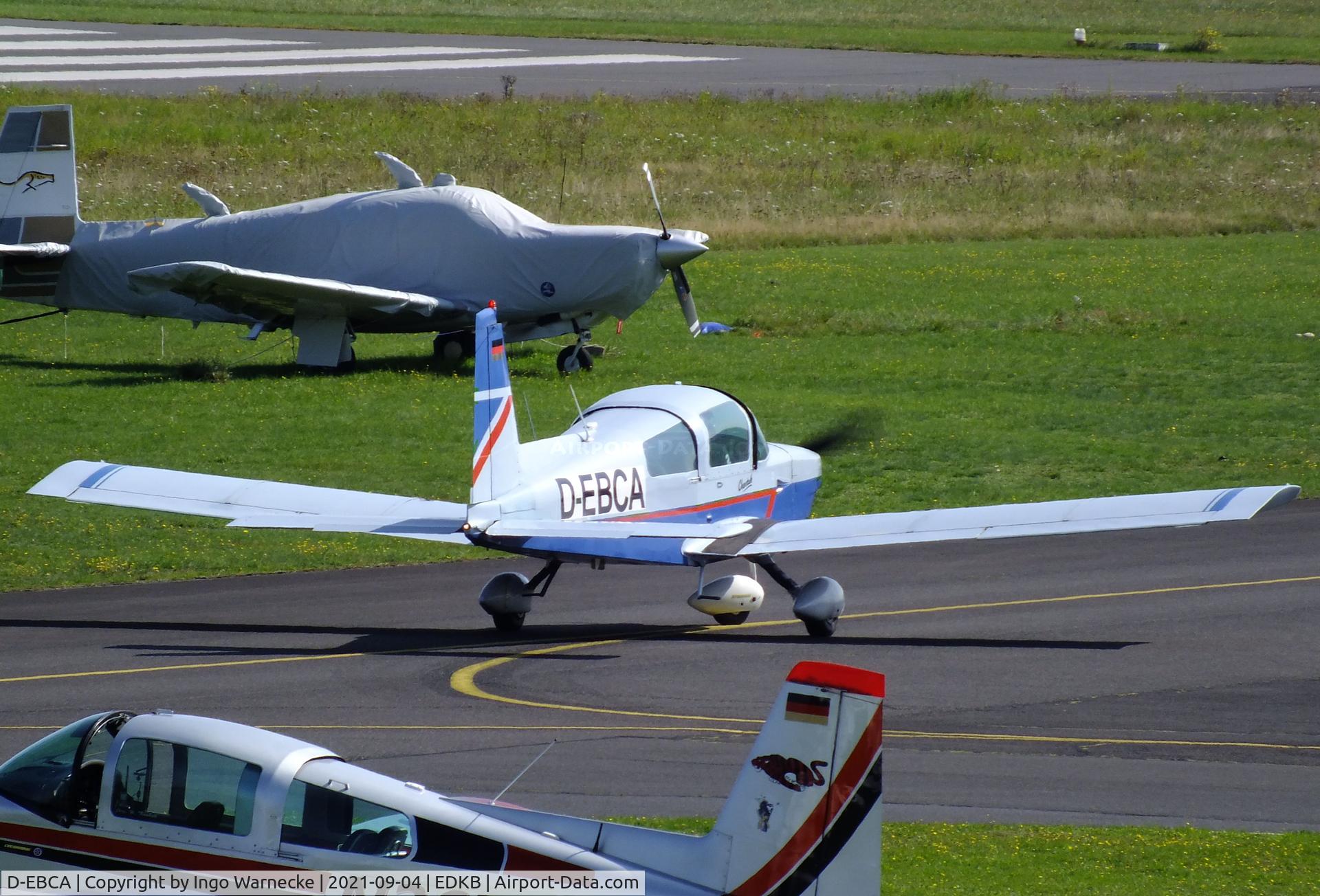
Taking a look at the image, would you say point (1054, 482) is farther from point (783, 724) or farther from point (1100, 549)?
point (783, 724)

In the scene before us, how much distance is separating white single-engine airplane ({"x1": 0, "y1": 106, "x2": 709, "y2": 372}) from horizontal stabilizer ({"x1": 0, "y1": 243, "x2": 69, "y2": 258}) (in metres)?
0.04

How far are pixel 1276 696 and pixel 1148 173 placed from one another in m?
41.2

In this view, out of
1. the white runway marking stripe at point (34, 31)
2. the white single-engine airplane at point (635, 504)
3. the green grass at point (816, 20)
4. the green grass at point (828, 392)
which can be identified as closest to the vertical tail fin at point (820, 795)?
the white single-engine airplane at point (635, 504)

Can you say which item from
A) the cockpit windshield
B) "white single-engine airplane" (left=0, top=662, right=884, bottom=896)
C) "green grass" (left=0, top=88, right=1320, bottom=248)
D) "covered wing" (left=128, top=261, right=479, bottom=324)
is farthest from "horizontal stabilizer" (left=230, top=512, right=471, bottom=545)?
"green grass" (left=0, top=88, right=1320, bottom=248)

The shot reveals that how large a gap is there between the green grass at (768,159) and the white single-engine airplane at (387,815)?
120ft

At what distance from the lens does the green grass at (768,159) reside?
46.8 m

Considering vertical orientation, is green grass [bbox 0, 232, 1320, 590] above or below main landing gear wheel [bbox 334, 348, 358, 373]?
above

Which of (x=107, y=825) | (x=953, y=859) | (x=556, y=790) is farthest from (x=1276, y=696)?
(x=107, y=825)

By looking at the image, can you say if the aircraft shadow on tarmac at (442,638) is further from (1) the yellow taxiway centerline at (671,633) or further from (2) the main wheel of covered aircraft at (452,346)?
(2) the main wheel of covered aircraft at (452,346)

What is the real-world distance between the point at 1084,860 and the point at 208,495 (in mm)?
10044

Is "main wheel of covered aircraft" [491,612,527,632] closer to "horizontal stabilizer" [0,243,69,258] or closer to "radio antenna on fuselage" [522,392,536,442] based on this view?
"radio antenna on fuselage" [522,392,536,442]

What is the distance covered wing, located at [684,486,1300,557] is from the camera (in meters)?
14.3

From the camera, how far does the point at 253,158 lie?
A: 48.4 metres

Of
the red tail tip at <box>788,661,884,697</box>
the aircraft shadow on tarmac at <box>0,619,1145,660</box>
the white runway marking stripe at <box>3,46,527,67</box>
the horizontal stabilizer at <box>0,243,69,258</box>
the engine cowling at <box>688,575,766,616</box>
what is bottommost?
the aircraft shadow on tarmac at <box>0,619,1145,660</box>
